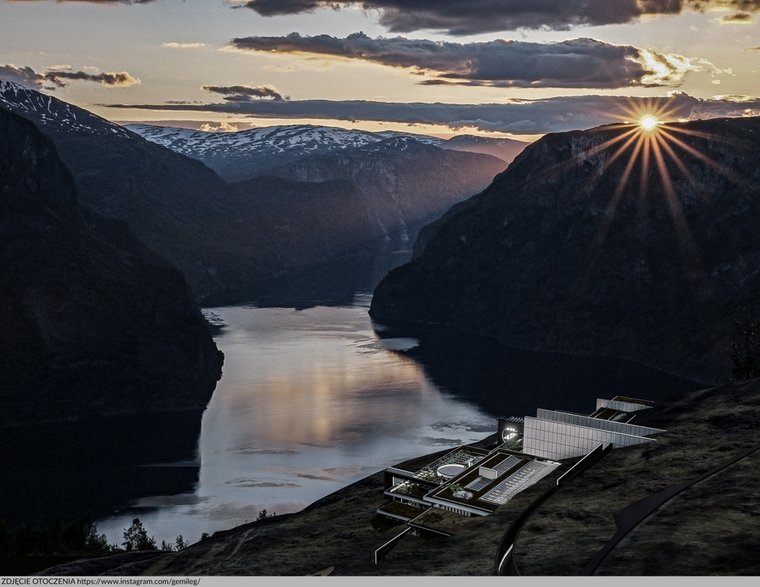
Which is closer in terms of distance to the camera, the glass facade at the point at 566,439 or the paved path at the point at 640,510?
the paved path at the point at 640,510

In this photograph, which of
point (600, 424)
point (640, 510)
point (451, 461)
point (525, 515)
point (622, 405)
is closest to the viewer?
point (640, 510)

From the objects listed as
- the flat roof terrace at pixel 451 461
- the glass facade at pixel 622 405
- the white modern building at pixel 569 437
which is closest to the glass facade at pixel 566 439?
the white modern building at pixel 569 437

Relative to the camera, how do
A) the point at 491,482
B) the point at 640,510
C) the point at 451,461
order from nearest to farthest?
the point at 640,510 → the point at 491,482 → the point at 451,461

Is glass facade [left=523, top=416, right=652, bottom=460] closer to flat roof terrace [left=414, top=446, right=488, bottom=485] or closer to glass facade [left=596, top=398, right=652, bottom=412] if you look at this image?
flat roof terrace [left=414, top=446, right=488, bottom=485]

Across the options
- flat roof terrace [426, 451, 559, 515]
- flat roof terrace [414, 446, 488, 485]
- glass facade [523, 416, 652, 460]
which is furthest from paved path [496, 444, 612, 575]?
flat roof terrace [414, 446, 488, 485]

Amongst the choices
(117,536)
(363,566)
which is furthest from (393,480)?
(117,536)

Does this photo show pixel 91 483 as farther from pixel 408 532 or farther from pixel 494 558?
pixel 494 558

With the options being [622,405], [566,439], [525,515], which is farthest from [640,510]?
[622,405]

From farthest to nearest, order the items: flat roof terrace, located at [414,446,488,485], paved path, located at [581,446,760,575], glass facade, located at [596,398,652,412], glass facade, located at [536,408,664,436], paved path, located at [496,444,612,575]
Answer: glass facade, located at [596,398,652,412] < glass facade, located at [536,408,664,436] < flat roof terrace, located at [414,446,488,485] < paved path, located at [496,444,612,575] < paved path, located at [581,446,760,575]

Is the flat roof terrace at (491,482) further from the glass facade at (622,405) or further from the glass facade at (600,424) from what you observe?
the glass facade at (622,405)

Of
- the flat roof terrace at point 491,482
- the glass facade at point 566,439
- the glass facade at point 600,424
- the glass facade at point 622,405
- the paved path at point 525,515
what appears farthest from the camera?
the glass facade at point 622,405

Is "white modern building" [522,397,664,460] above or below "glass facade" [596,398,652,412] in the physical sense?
above

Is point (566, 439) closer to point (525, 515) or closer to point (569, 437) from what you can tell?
point (569, 437)
